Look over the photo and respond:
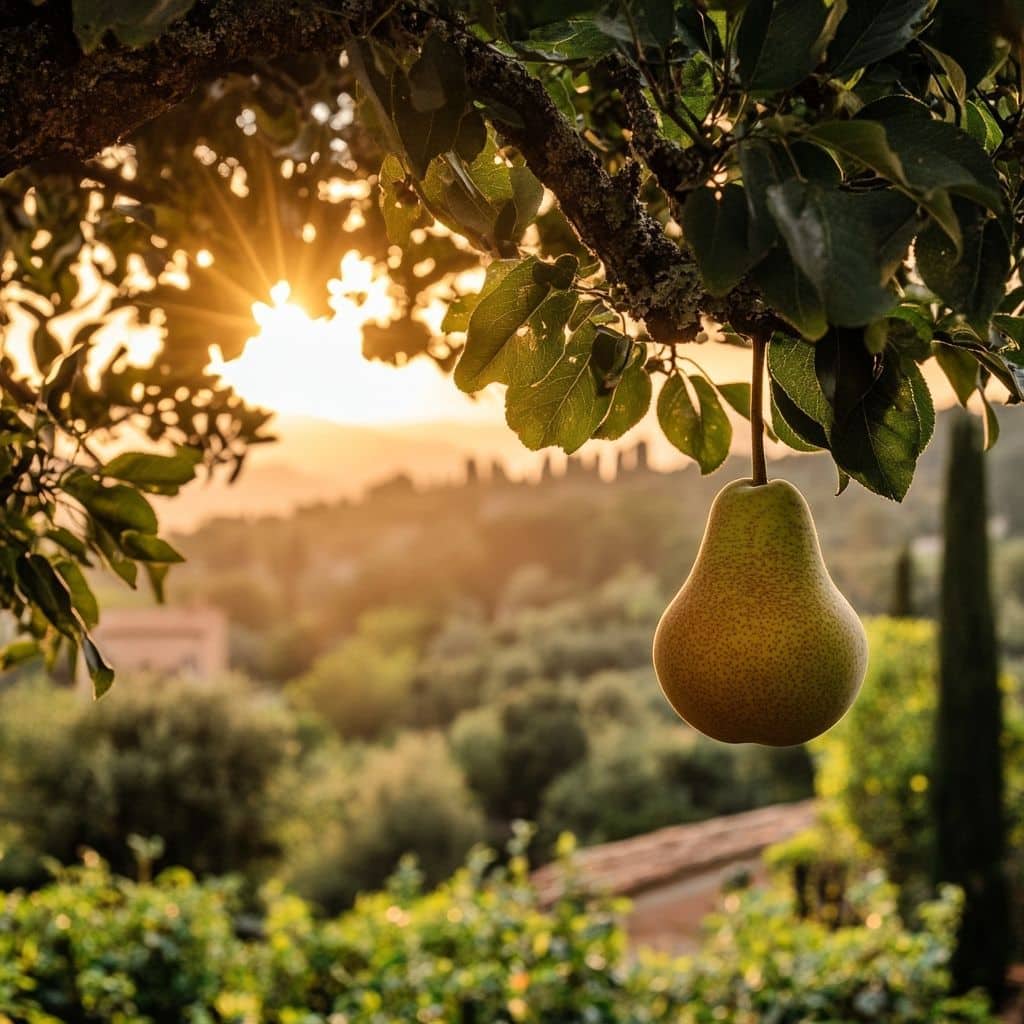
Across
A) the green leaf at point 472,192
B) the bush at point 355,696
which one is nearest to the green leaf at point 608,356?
the green leaf at point 472,192

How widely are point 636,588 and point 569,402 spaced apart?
25993 millimetres

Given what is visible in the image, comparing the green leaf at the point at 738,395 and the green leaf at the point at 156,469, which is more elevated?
the green leaf at the point at 738,395

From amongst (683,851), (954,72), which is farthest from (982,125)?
(683,851)

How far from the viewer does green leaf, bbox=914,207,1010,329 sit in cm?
60

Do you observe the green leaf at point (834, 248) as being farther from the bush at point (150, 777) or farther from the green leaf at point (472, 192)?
the bush at point (150, 777)

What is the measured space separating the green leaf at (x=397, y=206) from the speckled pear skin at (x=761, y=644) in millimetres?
397

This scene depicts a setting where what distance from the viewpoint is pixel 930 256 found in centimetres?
61

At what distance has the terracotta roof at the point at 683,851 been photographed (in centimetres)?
1090

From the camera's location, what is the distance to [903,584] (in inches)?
469

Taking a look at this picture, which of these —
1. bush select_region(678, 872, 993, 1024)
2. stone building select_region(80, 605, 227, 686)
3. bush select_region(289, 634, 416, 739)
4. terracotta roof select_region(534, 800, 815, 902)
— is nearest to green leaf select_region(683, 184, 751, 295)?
bush select_region(678, 872, 993, 1024)

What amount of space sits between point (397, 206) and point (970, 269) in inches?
18.0

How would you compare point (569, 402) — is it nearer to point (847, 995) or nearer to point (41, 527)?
point (41, 527)

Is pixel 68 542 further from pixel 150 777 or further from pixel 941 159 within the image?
pixel 150 777

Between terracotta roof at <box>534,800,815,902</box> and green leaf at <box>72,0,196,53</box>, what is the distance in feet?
33.0
